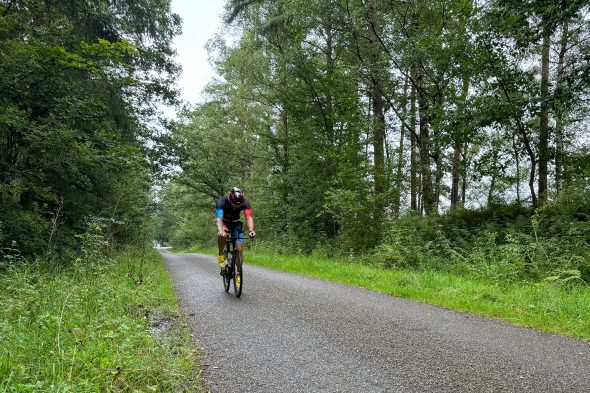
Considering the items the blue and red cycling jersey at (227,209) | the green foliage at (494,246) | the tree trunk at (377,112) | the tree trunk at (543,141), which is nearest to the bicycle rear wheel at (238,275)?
the blue and red cycling jersey at (227,209)

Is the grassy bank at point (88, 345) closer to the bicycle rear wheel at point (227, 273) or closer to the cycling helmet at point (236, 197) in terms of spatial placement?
the bicycle rear wheel at point (227, 273)

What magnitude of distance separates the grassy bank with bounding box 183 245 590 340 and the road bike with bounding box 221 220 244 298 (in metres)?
2.73

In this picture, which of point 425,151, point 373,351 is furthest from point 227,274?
point 425,151

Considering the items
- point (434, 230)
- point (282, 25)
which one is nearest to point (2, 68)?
point (434, 230)

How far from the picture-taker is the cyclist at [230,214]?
270 inches

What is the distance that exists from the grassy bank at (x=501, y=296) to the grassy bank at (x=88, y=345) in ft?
13.4

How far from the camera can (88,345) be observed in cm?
313

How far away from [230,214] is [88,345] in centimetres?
412

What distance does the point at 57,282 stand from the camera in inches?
217

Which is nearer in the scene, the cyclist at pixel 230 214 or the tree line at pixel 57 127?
the cyclist at pixel 230 214

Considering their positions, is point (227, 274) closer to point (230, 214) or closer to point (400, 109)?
point (230, 214)

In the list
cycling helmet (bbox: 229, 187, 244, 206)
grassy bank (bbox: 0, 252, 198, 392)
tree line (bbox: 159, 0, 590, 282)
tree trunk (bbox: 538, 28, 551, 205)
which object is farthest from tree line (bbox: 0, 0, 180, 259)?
tree trunk (bbox: 538, 28, 551, 205)

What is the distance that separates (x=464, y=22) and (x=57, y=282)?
13.0m

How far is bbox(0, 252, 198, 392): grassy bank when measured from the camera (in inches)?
103
